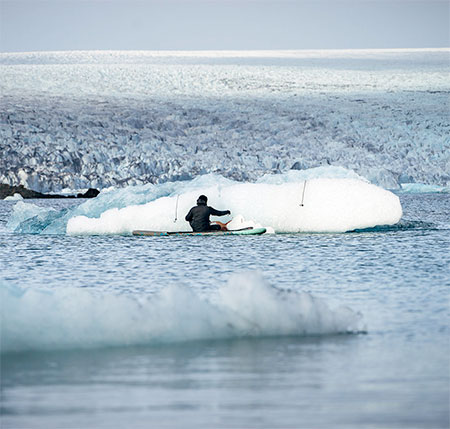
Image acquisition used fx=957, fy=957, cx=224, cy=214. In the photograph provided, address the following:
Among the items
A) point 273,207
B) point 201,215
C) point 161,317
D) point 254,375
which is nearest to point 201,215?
point 201,215

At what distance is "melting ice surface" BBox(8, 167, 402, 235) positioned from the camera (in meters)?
19.0

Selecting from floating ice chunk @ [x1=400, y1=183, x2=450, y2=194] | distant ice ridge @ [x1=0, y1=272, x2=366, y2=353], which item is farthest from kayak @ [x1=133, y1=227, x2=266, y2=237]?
floating ice chunk @ [x1=400, y1=183, x2=450, y2=194]

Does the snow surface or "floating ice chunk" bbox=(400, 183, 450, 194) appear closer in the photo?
the snow surface

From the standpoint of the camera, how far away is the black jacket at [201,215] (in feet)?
60.6

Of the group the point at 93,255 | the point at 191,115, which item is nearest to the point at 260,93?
the point at 191,115

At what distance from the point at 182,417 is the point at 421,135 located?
41.3 meters

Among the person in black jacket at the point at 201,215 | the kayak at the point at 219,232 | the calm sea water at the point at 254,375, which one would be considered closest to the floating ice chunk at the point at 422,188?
the kayak at the point at 219,232

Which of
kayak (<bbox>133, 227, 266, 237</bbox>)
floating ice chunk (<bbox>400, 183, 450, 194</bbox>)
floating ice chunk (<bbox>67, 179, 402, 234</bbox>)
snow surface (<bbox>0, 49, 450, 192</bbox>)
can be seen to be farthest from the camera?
floating ice chunk (<bbox>400, 183, 450, 194</bbox>)

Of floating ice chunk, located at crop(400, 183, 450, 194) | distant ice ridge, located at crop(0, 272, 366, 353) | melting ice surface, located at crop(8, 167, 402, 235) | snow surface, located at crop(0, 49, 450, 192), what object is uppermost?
distant ice ridge, located at crop(0, 272, 366, 353)

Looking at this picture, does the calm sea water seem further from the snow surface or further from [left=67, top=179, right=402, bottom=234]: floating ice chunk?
the snow surface

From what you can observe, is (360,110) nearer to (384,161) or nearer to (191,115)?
(384,161)

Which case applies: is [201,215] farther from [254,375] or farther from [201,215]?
[254,375]

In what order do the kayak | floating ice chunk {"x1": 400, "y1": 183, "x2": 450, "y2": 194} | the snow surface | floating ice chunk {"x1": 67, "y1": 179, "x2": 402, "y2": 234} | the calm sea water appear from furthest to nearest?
floating ice chunk {"x1": 400, "y1": 183, "x2": 450, "y2": 194} < the snow surface < the kayak < floating ice chunk {"x1": 67, "y1": 179, "x2": 402, "y2": 234} < the calm sea water

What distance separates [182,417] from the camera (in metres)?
4.51
